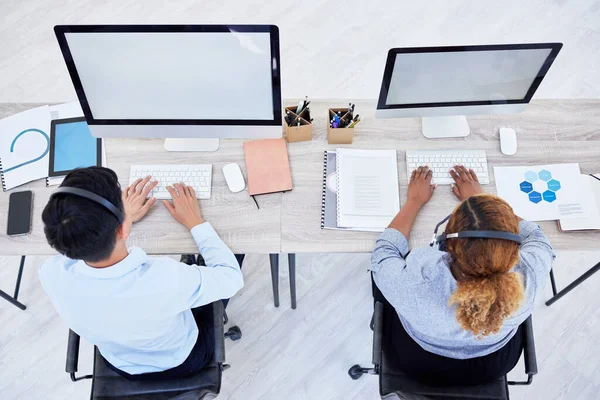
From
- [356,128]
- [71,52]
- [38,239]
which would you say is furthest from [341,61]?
[38,239]

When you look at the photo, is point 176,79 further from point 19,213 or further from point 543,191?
point 543,191

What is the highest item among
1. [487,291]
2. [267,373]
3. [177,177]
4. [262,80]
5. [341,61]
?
[341,61]

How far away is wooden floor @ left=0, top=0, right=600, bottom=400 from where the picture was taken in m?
2.09

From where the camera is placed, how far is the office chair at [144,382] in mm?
1451

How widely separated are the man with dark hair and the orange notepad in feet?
0.83

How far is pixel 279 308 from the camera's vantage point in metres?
2.24

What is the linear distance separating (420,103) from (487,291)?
0.73 m

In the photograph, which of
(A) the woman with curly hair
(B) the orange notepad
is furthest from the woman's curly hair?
(B) the orange notepad

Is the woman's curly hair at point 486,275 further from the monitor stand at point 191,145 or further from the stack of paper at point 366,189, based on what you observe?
the monitor stand at point 191,145

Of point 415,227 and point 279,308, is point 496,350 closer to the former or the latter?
point 415,227

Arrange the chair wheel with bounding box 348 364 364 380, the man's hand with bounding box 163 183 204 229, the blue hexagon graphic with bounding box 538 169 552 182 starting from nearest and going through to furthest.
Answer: the man's hand with bounding box 163 183 204 229
the blue hexagon graphic with bounding box 538 169 552 182
the chair wheel with bounding box 348 364 364 380

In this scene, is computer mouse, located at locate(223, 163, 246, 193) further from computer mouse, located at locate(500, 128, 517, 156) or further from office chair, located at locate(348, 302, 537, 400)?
computer mouse, located at locate(500, 128, 517, 156)

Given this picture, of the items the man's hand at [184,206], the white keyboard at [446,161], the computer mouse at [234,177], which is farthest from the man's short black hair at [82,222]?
the white keyboard at [446,161]

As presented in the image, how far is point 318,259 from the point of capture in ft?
7.70
